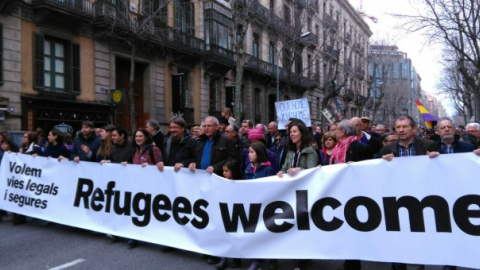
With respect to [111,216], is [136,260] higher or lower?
lower

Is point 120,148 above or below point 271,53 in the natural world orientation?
below

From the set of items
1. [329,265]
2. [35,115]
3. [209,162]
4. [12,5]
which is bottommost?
[329,265]

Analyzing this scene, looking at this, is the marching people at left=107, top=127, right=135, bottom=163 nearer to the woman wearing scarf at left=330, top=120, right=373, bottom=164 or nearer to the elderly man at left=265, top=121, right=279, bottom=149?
the woman wearing scarf at left=330, top=120, right=373, bottom=164

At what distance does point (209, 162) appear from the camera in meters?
5.59

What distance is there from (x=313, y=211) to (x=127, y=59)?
56.1 ft

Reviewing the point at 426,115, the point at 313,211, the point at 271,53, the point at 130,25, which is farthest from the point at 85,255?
the point at 271,53

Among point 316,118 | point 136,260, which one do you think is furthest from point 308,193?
point 316,118

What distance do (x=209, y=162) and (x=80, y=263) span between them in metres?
1.99

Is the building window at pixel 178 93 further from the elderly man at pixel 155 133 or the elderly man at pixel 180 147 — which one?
the elderly man at pixel 180 147

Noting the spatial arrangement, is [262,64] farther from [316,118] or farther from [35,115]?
[35,115]

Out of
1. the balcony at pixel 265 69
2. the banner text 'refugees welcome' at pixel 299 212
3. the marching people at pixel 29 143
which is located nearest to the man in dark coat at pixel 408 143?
the banner text 'refugees welcome' at pixel 299 212

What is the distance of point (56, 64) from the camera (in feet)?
53.2

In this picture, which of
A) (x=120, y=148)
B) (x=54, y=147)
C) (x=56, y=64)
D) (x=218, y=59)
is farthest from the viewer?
(x=218, y=59)

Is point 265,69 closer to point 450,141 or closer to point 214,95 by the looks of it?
point 214,95
